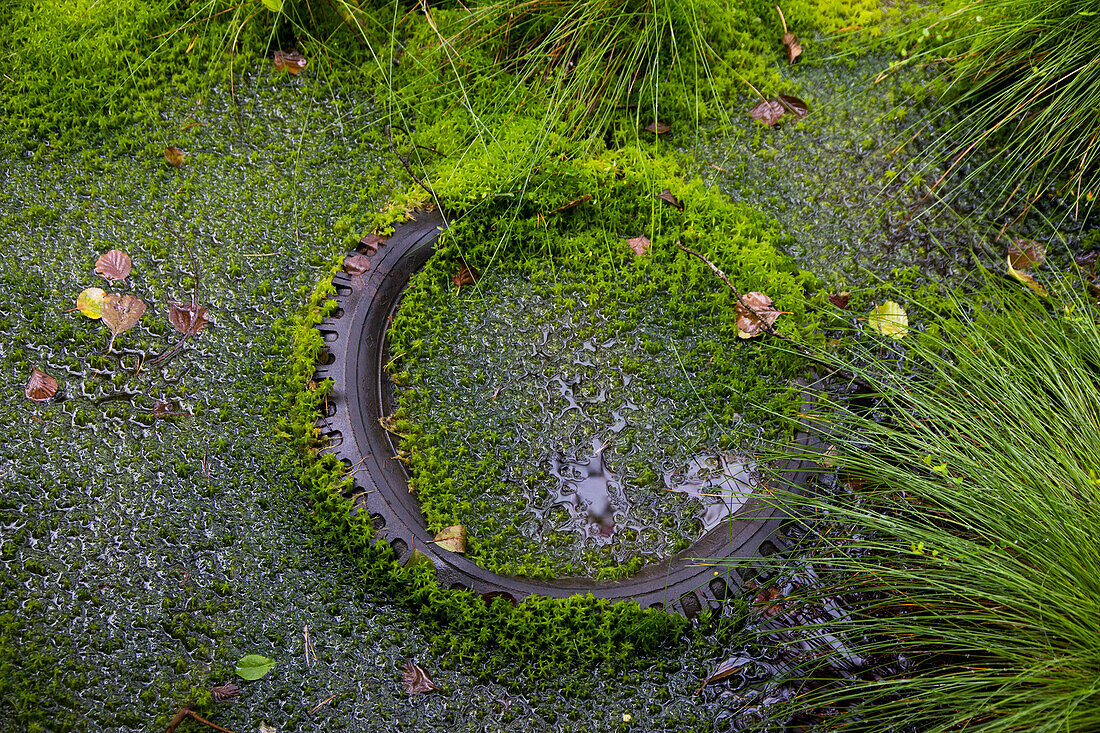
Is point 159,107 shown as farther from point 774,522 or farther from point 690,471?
point 774,522

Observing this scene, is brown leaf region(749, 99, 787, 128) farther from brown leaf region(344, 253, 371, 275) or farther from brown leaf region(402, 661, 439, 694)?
brown leaf region(402, 661, 439, 694)

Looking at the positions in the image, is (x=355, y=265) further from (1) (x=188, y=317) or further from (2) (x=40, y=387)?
(2) (x=40, y=387)

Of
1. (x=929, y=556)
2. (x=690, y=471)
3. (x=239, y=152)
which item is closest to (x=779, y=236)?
(x=690, y=471)

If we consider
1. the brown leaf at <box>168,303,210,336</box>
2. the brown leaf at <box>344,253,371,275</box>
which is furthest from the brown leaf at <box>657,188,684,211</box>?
the brown leaf at <box>168,303,210,336</box>

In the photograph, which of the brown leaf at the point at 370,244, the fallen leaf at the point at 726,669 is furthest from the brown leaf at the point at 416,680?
the brown leaf at the point at 370,244

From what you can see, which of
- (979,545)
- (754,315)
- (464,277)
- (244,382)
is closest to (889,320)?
(754,315)
